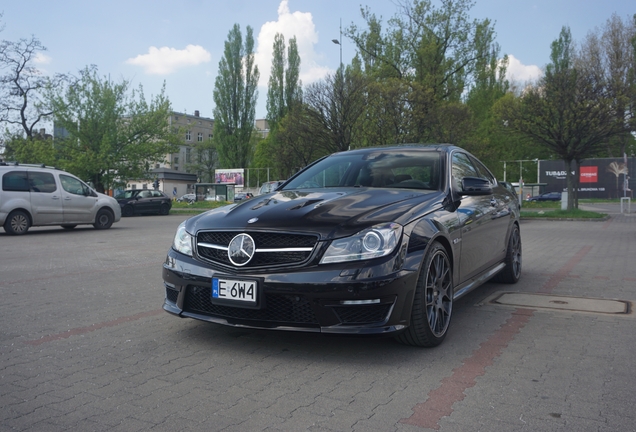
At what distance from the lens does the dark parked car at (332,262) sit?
143 inches

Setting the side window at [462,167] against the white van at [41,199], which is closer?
the side window at [462,167]

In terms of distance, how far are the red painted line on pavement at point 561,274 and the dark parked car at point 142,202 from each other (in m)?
24.9

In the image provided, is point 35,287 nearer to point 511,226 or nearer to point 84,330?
point 84,330

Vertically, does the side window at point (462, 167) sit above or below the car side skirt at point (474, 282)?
above

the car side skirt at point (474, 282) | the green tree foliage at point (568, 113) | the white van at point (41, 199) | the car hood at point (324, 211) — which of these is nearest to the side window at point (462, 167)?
the car hood at point (324, 211)

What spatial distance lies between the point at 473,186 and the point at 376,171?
2.86 feet

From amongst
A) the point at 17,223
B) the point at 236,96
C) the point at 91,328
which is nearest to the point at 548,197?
the point at 236,96

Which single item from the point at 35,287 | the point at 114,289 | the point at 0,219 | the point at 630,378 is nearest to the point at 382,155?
the point at 630,378

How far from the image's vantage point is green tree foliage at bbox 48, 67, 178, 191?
3303 centimetres

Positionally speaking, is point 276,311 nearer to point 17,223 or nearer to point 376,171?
point 376,171

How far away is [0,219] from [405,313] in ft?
47.2

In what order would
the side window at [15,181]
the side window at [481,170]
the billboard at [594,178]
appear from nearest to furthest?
the side window at [481,170] < the side window at [15,181] < the billboard at [594,178]

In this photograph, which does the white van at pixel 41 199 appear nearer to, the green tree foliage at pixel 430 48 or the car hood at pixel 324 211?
the car hood at pixel 324 211

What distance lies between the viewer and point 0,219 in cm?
1509
